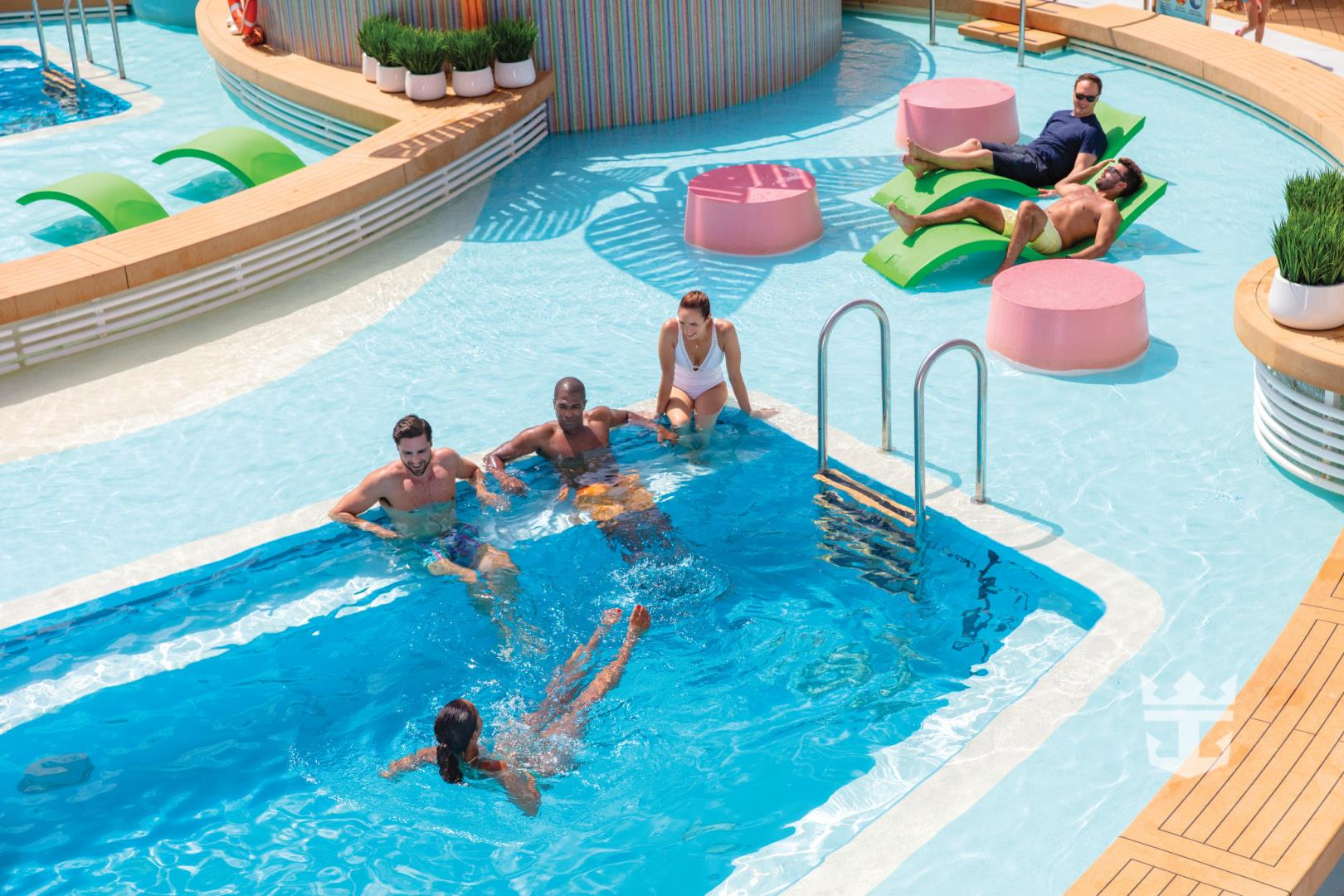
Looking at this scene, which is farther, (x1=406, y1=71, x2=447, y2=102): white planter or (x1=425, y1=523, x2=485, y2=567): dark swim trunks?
(x1=406, y1=71, x2=447, y2=102): white planter

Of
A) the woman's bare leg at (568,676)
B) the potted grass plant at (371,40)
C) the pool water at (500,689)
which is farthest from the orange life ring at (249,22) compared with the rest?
the woman's bare leg at (568,676)

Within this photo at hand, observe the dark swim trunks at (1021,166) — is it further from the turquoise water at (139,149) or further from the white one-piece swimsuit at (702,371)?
the turquoise water at (139,149)

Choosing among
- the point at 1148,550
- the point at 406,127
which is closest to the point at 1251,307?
the point at 1148,550

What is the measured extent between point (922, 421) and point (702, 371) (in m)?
1.76

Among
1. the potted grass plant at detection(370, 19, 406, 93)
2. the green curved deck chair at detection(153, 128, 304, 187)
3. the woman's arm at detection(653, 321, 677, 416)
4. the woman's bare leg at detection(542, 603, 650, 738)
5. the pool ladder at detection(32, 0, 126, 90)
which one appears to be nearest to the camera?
the woman's bare leg at detection(542, 603, 650, 738)

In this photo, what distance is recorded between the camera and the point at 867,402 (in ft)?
26.2

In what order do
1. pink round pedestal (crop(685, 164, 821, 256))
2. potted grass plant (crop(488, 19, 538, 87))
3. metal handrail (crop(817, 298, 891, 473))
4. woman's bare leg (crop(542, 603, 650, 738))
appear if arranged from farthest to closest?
1. potted grass plant (crop(488, 19, 538, 87))
2. pink round pedestal (crop(685, 164, 821, 256))
3. metal handrail (crop(817, 298, 891, 473))
4. woman's bare leg (crop(542, 603, 650, 738))

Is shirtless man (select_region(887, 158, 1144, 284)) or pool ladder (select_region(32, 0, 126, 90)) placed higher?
pool ladder (select_region(32, 0, 126, 90))

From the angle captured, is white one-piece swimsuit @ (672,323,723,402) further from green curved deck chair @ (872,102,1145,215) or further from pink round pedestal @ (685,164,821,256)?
green curved deck chair @ (872,102,1145,215)

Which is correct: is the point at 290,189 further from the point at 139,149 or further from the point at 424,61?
the point at 139,149

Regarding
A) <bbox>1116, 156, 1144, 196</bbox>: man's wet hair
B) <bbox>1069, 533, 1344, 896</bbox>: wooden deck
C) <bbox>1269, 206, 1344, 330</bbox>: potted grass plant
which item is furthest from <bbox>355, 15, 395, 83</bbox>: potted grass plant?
<bbox>1069, 533, 1344, 896</bbox>: wooden deck

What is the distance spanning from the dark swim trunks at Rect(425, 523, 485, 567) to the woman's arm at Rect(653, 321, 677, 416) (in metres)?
1.39

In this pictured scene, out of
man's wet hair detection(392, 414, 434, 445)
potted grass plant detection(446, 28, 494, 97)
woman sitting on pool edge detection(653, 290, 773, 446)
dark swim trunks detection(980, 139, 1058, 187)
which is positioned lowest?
woman sitting on pool edge detection(653, 290, 773, 446)

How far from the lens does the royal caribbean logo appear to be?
507 cm
